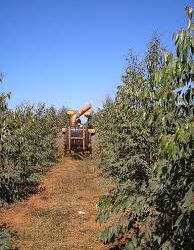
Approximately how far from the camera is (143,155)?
35.0 feet

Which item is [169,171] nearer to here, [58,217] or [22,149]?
[58,217]

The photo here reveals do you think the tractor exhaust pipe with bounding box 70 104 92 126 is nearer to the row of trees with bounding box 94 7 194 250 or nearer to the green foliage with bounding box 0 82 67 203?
the green foliage with bounding box 0 82 67 203

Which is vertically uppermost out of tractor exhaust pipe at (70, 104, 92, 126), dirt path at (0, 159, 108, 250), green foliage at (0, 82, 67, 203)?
tractor exhaust pipe at (70, 104, 92, 126)

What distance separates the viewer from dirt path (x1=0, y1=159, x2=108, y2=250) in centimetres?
900

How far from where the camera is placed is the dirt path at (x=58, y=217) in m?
9.00

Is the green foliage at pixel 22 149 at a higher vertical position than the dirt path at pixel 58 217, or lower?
higher

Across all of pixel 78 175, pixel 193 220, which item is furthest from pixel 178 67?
pixel 78 175

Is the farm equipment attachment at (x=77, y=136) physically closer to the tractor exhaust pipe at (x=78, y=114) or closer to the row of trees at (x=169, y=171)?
the tractor exhaust pipe at (x=78, y=114)

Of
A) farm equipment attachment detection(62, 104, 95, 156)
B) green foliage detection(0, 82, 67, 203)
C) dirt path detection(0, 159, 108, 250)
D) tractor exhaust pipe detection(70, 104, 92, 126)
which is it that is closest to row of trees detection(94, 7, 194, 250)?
dirt path detection(0, 159, 108, 250)

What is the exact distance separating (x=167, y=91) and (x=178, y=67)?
319 mm

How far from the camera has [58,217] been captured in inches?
434

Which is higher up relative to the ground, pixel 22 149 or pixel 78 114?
pixel 78 114

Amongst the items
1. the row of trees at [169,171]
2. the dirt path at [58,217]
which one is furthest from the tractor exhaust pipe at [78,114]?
the row of trees at [169,171]

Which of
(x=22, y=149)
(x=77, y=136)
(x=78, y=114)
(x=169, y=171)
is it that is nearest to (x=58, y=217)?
(x=22, y=149)
